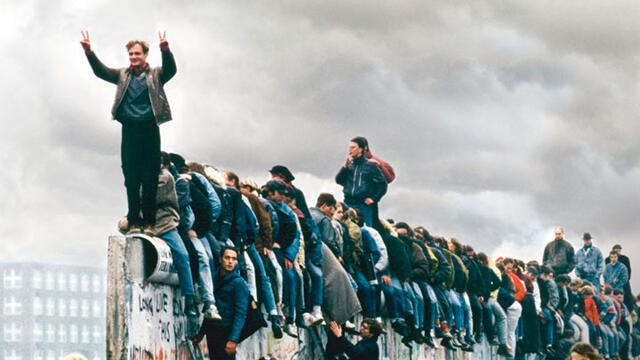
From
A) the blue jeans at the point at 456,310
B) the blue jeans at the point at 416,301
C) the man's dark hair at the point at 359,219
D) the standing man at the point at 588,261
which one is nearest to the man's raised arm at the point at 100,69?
the man's dark hair at the point at 359,219

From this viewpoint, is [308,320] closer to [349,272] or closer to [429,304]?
[349,272]

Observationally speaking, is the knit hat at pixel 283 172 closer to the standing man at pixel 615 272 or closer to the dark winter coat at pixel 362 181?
the dark winter coat at pixel 362 181

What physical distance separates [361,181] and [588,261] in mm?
20642

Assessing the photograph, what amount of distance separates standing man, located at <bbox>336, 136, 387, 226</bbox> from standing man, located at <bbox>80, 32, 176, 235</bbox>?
1023cm

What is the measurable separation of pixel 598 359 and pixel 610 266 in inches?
1417

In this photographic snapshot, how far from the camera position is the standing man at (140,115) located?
59.9 ft

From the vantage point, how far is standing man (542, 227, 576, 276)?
142 feet

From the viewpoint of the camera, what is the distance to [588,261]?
47.5m

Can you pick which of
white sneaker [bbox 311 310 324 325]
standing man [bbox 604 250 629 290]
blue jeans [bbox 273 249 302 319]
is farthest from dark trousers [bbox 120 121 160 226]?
standing man [bbox 604 250 629 290]

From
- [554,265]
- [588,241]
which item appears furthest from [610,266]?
[554,265]

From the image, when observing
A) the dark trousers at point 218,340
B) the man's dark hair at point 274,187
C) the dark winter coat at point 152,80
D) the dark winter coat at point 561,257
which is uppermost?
the dark winter coat at point 561,257

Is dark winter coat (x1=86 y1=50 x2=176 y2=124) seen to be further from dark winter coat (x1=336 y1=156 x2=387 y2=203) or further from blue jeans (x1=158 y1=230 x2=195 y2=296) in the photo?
dark winter coat (x1=336 y1=156 x2=387 y2=203)

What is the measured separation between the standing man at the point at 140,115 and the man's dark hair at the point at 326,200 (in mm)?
7247

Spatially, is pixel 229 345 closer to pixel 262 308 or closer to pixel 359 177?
pixel 262 308
